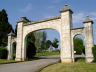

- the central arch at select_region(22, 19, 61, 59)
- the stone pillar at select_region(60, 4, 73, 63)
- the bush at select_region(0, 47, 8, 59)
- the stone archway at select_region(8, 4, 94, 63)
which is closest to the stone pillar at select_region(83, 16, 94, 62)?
the stone archway at select_region(8, 4, 94, 63)

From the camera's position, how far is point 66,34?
44.7 feet

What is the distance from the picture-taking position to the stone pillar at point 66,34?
43.4 feet

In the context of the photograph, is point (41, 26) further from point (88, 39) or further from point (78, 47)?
point (78, 47)

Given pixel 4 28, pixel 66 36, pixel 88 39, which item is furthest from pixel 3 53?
pixel 4 28

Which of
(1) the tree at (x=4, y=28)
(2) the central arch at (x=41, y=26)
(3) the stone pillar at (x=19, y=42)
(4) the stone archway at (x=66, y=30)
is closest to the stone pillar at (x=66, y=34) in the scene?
(4) the stone archway at (x=66, y=30)

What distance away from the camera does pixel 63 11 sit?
46.4ft

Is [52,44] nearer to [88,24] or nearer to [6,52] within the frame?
[6,52]

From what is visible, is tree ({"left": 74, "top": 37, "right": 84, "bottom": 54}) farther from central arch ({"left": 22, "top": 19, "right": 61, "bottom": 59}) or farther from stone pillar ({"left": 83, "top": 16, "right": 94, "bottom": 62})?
stone pillar ({"left": 83, "top": 16, "right": 94, "bottom": 62})

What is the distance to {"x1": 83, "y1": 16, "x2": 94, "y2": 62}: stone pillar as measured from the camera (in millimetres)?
12121

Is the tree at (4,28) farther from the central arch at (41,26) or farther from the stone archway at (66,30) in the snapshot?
the stone archway at (66,30)

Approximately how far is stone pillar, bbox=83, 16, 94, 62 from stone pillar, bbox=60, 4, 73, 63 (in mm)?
1918

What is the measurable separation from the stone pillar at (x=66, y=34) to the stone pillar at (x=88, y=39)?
1.92 m

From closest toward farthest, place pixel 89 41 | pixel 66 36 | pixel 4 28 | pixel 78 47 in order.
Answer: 1. pixel 89 41
2. pixel 66 36
3. pixel 4 28
4. pixel 78 47

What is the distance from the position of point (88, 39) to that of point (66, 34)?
8.71ft
